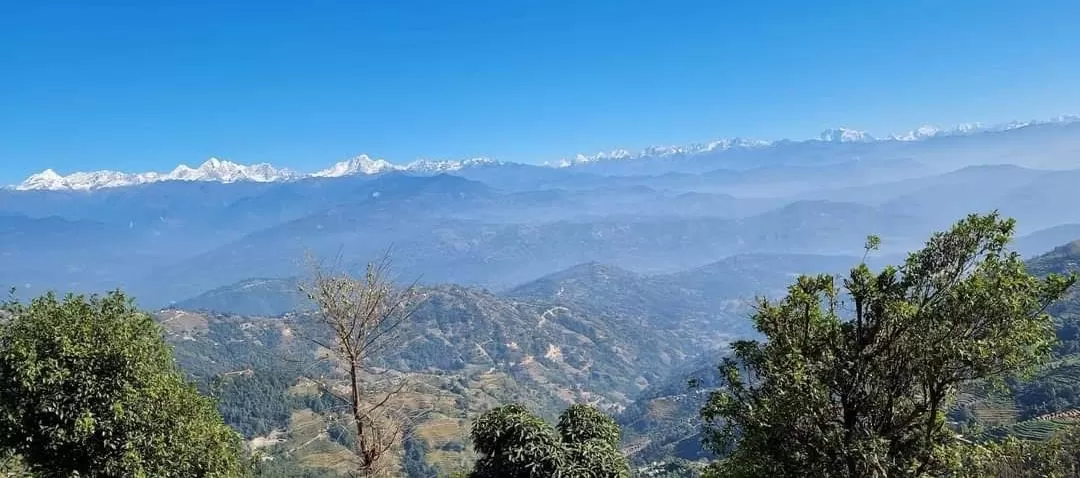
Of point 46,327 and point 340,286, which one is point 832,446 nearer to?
point 340,286

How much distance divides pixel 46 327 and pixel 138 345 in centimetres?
241

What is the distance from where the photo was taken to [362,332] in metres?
16.8

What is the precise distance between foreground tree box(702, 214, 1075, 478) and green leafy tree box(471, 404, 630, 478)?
420 cm

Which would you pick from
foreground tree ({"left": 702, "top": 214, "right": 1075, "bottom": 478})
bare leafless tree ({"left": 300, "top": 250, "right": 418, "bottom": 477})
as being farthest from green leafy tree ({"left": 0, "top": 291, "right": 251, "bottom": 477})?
foreground tree ({"left": 702, "top": 214, "right": 1075, "bottom": 478})

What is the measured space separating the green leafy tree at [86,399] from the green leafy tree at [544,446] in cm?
960

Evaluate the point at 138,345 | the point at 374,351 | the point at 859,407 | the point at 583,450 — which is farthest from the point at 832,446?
the point at 138,345

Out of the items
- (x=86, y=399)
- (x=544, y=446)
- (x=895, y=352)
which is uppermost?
(x=895, y=352)

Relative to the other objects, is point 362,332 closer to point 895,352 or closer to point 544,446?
point 544,446

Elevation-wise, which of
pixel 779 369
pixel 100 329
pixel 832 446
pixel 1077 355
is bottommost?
pixel 1077 355

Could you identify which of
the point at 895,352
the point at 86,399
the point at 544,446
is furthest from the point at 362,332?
the point at 895,352

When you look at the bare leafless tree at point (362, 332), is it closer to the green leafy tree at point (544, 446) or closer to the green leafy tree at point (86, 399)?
the green leafy tree at point (544, 446)

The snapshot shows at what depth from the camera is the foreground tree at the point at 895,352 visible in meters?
12.4

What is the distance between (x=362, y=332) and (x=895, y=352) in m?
13.5

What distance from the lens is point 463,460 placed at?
650 feet
